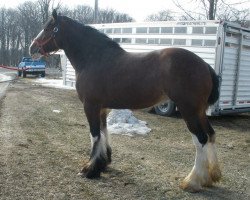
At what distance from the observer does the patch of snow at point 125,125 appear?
8.52 metres

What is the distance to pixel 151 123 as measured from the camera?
33.0 feet

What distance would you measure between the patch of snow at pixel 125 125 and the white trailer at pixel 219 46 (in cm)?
205

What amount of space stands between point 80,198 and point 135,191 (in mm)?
727

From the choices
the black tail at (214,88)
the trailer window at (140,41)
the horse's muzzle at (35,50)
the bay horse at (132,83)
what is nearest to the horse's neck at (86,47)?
the bay horse at (132,83)

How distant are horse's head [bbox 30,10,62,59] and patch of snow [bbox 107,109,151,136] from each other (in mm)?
2824

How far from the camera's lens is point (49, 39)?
19.8ft

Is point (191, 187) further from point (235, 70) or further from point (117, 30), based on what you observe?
point (117, 30)

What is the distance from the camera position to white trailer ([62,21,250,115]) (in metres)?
10.1

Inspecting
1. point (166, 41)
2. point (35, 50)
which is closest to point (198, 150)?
point (35, 50)

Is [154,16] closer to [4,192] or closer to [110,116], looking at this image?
[110,116]

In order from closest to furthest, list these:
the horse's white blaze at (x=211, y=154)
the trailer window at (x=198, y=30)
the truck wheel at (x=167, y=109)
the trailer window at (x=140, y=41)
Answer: the horse's white blaze at (x=211, y=154)
the trailer window at (x=198, y=30)
the truck wheel at (x=167, y=109)
the trailer window at (x=140, y=41)

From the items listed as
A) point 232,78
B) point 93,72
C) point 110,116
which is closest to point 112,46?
point 93,72

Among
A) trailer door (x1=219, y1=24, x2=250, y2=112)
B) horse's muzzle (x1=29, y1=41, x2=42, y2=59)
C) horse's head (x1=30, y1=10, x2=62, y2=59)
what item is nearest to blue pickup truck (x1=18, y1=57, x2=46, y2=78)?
trailer door (x1=219, y1=24, x2=250, y2=112)

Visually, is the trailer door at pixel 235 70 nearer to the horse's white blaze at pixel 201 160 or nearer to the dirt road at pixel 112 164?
the dirt road at pixel 112 164
